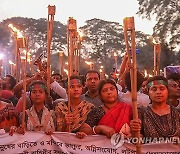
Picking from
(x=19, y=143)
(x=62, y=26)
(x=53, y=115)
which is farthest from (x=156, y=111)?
(x=62, y=26)

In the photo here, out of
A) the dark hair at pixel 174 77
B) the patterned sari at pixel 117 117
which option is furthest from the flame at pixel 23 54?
the dark hair at pixel 174 77

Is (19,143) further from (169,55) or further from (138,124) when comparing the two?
(169,55)

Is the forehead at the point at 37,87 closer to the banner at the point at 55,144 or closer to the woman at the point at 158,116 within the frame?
the banner at the point at 55,144

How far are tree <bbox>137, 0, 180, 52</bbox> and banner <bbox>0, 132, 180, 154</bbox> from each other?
78.1 ft

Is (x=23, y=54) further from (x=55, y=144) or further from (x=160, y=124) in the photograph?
(x=160, y=124)

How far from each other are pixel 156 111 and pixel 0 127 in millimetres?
1878

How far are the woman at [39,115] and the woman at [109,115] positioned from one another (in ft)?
1.44

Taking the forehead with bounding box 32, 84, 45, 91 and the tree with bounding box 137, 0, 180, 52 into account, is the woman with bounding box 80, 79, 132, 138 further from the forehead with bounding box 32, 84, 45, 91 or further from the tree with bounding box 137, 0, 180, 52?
the tree with bounding box 137, 0, 180, 52

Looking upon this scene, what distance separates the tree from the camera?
27.9 meters

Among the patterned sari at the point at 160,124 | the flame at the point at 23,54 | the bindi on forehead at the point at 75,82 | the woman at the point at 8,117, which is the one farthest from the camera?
the bindi on forehead at the point at 75,82

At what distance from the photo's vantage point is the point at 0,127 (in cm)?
496

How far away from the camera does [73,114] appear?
197 inches

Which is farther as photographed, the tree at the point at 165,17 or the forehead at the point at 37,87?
the tree at the point at 165,17

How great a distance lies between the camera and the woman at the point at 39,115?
495 centimetres
